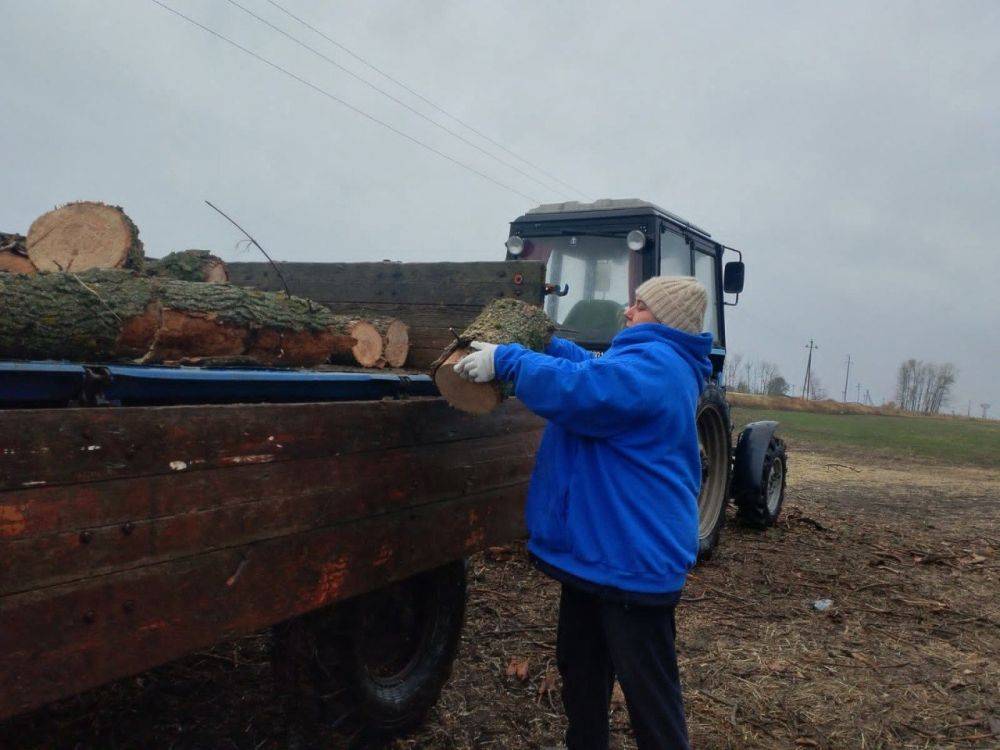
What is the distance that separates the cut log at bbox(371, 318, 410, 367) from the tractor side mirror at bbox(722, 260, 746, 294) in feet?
13.0

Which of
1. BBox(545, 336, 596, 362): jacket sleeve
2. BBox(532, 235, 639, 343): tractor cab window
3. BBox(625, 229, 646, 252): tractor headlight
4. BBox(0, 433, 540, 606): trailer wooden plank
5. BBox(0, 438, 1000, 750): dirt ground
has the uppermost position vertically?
BBox(625, 229, 646, 252): tractor headlight

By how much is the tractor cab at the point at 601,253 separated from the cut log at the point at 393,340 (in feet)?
7.66

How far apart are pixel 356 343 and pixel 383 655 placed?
1.36 metres

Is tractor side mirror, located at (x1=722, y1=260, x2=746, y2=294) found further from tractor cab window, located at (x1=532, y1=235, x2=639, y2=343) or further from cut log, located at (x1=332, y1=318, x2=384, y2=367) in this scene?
cut log, located at (x1=332, y1=318, x2=384, y2=367)

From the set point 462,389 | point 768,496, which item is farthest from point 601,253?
point 462,389

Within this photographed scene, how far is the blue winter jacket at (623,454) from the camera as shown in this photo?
2469 millimetres

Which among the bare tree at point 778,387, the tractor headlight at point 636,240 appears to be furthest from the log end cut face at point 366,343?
the bare tree at point 778,387

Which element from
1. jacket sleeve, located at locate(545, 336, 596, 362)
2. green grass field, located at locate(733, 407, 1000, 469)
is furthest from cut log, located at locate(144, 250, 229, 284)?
green grass field, located at locate(733, 407, 1000, 469)

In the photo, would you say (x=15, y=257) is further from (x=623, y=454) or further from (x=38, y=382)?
(x=623, y=454)

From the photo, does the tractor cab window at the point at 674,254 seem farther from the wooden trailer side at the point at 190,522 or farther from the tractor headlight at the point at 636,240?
the wooden trailer side at the point at 190,522

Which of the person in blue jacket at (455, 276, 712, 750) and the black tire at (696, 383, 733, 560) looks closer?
the person in blue jacket at (455, 276, 712, 750)

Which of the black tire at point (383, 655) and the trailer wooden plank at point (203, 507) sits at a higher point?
the trailer wooden plank at point (203, 507)

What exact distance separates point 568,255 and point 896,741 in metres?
4.17

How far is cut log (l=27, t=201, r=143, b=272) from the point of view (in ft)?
12.7
